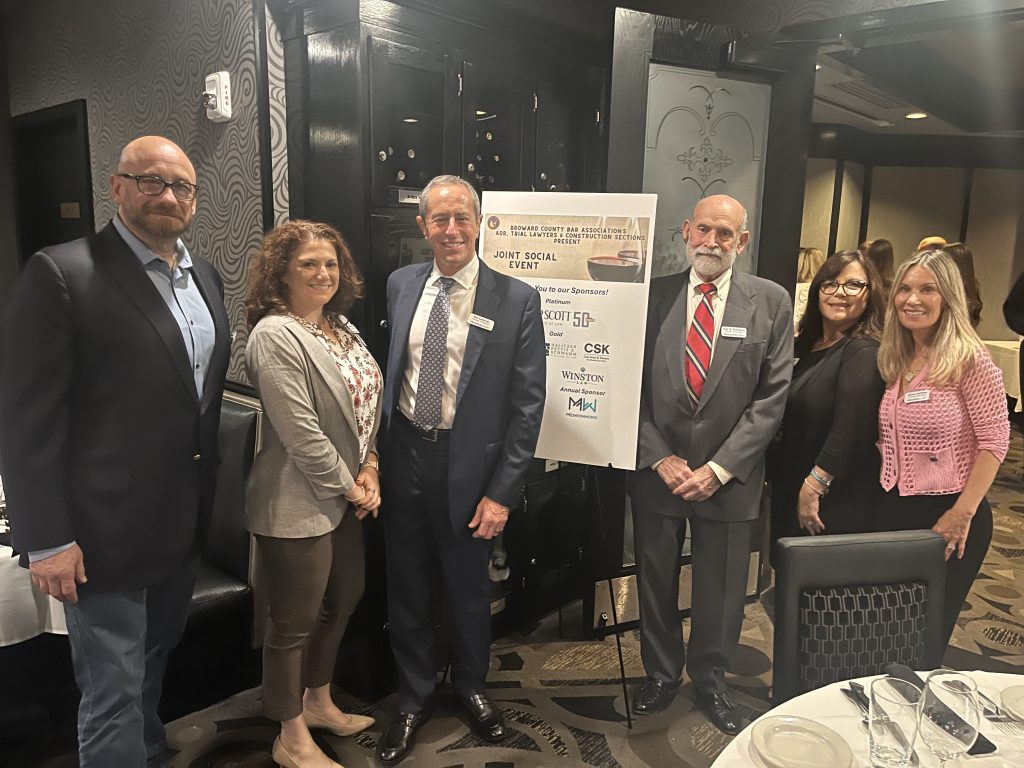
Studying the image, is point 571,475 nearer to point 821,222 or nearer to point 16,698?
point 16,698

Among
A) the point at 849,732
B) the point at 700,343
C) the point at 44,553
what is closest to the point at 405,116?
the point at 700,343

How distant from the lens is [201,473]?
6.26 ft

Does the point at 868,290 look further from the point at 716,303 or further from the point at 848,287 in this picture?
the point at 716,303

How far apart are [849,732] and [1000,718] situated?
0.89 ft

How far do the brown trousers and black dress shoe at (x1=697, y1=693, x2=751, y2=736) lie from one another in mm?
1198

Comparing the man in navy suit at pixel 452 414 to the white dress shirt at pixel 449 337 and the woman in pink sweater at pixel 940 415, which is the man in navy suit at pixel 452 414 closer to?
the white dress shirt at pixel 449 337

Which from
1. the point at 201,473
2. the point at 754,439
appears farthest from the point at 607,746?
the point at 201,473

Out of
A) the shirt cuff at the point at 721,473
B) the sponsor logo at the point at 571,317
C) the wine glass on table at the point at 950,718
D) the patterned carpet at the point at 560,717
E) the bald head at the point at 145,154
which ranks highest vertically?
the bald head at the point at 145,154

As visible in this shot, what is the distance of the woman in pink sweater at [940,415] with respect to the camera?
2213mm

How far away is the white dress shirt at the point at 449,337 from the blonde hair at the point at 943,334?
126 cm

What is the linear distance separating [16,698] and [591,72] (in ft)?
9.43

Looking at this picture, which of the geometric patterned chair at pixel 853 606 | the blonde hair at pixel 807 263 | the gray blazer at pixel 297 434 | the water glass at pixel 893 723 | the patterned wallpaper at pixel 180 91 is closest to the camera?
the water glass at pixel 893 723

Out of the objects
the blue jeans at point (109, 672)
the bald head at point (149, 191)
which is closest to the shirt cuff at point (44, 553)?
the blue jeans at point (109, 672)

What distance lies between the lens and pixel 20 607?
1869mm
